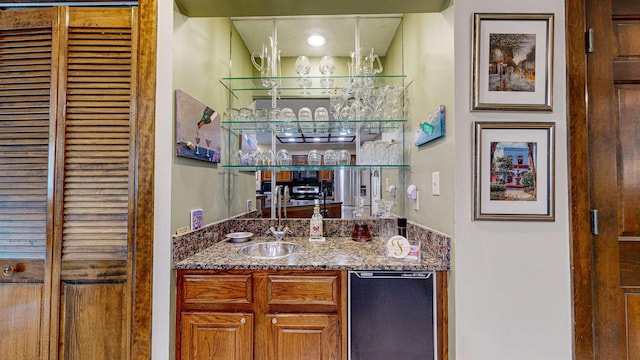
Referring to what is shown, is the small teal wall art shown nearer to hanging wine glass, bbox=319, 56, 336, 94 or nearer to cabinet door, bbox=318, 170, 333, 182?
cabinet door, bbox=318, 170, 333, 182

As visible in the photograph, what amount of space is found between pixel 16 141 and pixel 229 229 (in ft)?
3.99

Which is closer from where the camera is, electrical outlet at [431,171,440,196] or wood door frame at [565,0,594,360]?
wood door frame at [565,0,594,360]

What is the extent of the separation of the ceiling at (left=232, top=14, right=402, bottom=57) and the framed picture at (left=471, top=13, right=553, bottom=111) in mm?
962

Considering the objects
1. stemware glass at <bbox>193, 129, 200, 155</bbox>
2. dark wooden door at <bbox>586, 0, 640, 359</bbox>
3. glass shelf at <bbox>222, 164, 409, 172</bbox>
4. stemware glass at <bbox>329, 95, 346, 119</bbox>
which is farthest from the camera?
stemware glass at <bbox>329, 95, 346, 119</bbox>

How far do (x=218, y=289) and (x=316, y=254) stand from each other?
0.55 m

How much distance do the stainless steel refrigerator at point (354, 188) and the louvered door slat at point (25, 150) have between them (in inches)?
66.3

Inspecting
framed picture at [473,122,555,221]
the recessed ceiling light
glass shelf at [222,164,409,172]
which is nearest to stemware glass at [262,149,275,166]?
glass shelf at [222,164,409,172]

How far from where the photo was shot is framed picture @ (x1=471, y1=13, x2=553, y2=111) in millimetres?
1238

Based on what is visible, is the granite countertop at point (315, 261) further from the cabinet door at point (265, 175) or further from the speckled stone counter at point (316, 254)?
the cabinet door at point (265, 175)

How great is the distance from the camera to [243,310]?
135cm

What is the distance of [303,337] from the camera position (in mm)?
1329

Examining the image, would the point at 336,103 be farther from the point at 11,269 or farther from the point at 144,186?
the point at 11,269

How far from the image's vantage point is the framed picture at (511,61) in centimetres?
124

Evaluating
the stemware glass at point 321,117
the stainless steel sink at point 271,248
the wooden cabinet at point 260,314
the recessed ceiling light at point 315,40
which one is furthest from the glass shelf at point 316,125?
the wooden cabinet at point 260,314
